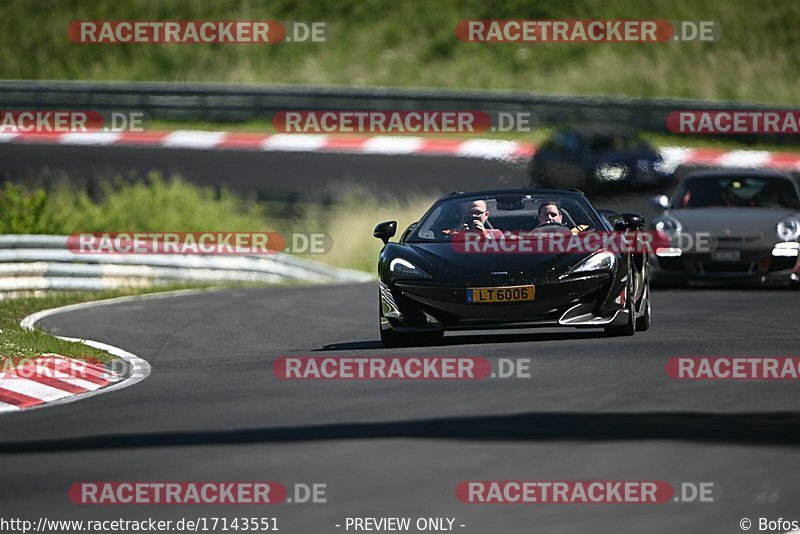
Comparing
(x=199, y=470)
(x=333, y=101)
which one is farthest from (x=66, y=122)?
(x=199, y=470)

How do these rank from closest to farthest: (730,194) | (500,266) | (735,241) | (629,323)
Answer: (500,266) < (629,323) < (735,241) < (730,194)

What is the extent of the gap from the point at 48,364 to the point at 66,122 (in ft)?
63.7

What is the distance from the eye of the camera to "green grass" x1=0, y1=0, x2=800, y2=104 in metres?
38.6

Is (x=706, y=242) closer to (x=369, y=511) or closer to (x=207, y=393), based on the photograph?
(x=207, y=393)

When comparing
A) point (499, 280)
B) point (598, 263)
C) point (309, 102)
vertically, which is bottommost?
point (499, 280)

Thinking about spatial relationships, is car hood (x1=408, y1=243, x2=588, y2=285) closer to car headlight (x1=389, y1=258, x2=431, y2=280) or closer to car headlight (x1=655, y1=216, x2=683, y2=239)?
car headlight (x1=389, y1=258, x2=431, y2=280)

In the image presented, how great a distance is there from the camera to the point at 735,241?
17109 millimetres

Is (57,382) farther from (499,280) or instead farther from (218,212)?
(218,212)

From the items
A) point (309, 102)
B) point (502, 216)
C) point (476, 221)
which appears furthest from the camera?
point (309, 102)

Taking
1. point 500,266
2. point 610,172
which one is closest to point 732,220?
point 500,266

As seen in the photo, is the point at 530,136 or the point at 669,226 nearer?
the point at 669,226

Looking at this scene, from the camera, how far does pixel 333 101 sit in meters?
Answer: 30.2

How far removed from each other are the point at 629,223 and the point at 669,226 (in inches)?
177

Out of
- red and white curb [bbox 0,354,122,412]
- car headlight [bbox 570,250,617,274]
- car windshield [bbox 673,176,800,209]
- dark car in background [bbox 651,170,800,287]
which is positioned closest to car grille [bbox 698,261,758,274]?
dark car in background [bbox 651,170,800,287]
